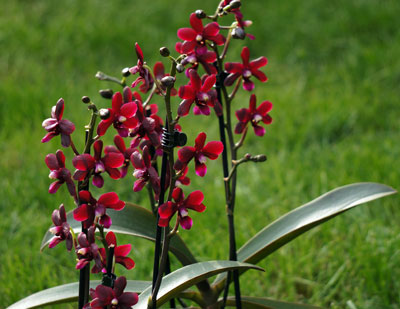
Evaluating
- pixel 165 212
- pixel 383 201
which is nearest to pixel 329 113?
pixel 383 201

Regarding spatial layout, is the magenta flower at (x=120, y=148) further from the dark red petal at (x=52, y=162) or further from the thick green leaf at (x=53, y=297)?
the thick green leaf at (x=53, y=297)

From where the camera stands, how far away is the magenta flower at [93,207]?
3.70ft

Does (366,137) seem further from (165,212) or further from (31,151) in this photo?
(165,212)

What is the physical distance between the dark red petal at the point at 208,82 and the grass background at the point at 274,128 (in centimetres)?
115

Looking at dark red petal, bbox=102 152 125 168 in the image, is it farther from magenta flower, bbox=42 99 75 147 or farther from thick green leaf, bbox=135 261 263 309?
thick green leaf, bbox=135 261 263 309

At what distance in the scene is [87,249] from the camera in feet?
3.72

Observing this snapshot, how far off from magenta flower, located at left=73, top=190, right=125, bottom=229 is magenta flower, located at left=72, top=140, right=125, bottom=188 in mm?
30

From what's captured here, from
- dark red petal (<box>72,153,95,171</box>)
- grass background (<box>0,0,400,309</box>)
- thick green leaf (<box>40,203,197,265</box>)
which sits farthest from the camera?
grass background (<box>0,0,400,309</box>)

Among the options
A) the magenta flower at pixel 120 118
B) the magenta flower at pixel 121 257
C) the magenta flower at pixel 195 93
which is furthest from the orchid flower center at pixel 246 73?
the magenta flower at pixel 121 257

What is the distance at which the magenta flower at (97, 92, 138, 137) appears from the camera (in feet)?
3.76

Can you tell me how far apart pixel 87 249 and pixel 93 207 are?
0.08 m

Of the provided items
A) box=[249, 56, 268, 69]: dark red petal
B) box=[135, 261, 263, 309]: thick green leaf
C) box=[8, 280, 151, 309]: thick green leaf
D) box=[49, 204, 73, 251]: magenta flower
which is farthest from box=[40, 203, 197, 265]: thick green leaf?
box=[249, 56, 268, 69]: dark red petal

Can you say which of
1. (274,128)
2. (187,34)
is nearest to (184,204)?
(187,34)

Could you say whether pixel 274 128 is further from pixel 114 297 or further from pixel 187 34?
pixel 114 297
